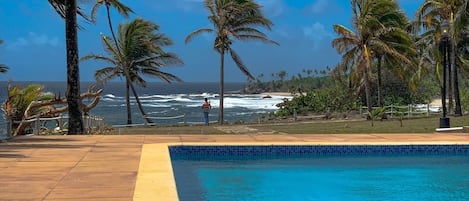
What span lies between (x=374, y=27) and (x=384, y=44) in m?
1.25

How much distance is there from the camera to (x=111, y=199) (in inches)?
221

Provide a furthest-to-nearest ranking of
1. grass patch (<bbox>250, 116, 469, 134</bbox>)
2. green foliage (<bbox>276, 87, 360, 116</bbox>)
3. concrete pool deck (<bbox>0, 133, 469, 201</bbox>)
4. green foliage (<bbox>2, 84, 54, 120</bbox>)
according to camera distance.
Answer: green foliage (<bbox>276, 87, 360, 116</bbox>)
grass patch (<bbox>250, 116, 469, 134</bbox>)
green foliage (<bbox>2, 84, 54, 120</bbox>)
concrete pool deck (<bbox>0, 133, 469, 201</bbox>)

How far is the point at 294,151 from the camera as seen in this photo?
11328 mm

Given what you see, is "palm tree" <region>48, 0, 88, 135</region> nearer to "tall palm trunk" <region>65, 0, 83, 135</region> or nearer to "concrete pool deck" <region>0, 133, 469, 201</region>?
"tall palm trunk" <region>65, 0, 83, 135</region>

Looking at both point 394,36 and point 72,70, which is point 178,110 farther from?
point 72,70

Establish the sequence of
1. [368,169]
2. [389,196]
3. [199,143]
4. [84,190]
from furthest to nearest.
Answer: [199,143] → [368,169] → [389,196] → [84,190]

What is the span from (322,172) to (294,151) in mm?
1139

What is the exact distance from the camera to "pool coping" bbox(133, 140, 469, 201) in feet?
19.0

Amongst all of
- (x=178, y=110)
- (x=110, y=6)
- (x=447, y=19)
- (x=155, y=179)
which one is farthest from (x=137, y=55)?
(x=178, y=110)

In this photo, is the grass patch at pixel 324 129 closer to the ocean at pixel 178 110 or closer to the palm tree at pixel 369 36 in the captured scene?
the ocean at pixel 178 110

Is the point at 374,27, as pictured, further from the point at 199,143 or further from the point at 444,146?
the point at 199,143

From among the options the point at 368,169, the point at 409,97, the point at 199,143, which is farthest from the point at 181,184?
the point at 409,97

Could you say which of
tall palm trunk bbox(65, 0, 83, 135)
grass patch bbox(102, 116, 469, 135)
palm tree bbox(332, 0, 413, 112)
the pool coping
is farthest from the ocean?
the pool coping

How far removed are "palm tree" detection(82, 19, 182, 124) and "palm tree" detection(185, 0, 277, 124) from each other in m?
2.75
